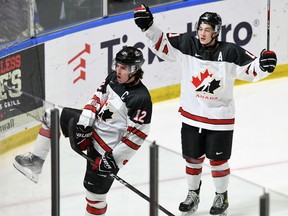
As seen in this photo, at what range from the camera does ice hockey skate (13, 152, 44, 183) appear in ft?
14.0

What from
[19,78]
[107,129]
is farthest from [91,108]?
[19,78]

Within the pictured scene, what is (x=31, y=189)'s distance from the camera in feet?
14.2

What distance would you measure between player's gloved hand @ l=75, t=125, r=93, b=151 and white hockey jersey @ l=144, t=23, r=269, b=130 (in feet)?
2.61

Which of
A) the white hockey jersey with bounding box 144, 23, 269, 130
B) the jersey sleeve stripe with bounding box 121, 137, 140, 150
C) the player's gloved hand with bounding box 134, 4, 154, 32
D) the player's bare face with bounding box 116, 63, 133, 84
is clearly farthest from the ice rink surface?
the player's gloved hand with bounding box 134, 4, 154, 32

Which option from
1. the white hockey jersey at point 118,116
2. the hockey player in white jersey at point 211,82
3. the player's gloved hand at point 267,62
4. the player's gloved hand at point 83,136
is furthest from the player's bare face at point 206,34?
the player's gloved hand at point 83,136

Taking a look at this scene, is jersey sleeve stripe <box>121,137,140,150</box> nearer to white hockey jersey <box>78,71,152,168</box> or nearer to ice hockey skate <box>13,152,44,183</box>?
white hockey jersey <box>78,71,152,168</box>

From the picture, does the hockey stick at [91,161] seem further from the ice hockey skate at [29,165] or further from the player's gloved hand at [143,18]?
the player's gloved hand at [143,18]

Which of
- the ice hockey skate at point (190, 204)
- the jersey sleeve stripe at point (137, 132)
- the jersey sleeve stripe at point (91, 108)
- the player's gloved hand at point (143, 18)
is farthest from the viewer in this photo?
the player's gloved hand at point (143, 18)

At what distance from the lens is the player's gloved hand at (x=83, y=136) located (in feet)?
14.4

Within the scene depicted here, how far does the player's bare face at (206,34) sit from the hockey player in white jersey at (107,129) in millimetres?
477

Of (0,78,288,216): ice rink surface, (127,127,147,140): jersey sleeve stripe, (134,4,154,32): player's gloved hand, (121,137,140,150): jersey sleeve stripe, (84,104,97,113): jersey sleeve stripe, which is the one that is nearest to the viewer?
(0,78,288,216): ice rink surface

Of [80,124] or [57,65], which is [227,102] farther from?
[57,65]

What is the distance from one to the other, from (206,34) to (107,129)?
82cm

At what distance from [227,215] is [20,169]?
2.79 ft
